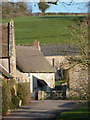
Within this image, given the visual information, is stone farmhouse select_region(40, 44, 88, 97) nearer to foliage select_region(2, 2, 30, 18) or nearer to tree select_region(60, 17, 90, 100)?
tree select_region(60, 17, 90, 100)

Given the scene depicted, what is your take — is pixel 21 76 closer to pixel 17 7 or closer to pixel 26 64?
pixel 26 64

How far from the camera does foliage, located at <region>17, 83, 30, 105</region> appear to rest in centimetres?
3066

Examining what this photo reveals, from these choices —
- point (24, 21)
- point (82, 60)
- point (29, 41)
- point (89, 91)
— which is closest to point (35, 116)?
point (82, 60)

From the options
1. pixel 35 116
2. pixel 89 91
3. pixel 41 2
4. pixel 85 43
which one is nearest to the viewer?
pixel 41 2

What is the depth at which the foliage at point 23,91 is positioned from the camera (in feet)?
101

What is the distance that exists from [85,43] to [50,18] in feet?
185

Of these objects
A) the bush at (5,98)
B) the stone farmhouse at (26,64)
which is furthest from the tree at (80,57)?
the stone farmhouse at (26,64)

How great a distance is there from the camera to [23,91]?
102ft

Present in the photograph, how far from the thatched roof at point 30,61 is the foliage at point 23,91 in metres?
12.0

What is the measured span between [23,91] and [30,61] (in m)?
15.9

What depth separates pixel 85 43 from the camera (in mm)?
18344

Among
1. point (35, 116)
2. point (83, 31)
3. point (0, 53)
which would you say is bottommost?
point (35, 116)

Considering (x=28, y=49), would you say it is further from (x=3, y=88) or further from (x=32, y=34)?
(x=3, y=88)

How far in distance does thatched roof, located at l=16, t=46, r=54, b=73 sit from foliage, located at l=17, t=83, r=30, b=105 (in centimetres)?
1198
